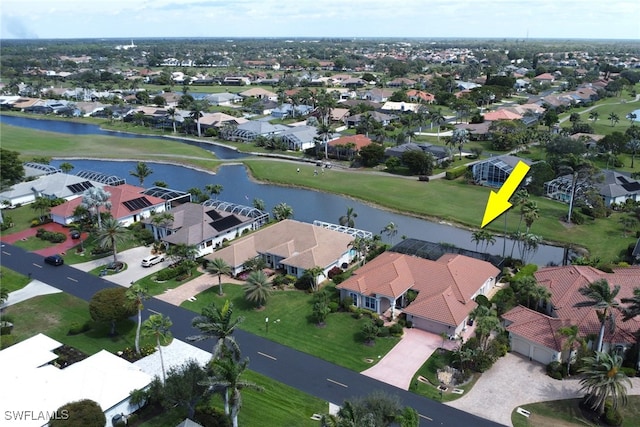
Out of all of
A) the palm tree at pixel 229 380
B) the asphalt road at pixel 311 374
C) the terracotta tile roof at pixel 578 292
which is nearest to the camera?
the palm tree at pixel 229 380

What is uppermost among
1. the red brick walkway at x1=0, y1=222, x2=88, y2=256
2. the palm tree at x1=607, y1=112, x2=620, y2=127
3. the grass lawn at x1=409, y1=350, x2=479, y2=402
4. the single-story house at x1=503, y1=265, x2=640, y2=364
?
the palm tree at x1=607, y1=112, x2=620, y2=127

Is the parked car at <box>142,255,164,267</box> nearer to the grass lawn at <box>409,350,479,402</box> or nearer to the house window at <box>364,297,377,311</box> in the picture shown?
the house window at <box>364,297,377,311</box>

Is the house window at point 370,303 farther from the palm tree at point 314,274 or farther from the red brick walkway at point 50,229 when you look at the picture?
the red brick walkway at point 50,229

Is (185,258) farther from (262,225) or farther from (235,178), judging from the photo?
(235,178)

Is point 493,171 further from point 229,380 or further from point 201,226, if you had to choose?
point 229,380

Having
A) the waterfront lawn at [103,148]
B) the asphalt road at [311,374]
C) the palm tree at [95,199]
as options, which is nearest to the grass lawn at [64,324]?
the asphalt road at [311,374]

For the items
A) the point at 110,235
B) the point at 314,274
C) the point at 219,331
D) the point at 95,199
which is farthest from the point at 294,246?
the point at 95,199

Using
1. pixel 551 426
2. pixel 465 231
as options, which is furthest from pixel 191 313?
pixel 465 231

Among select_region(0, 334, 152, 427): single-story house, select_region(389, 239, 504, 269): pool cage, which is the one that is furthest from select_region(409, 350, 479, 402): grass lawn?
select_region(0, 334, 152, 427): single-story house
